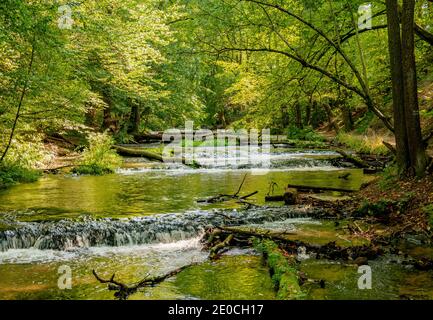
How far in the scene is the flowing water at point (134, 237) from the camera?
6.18 metres

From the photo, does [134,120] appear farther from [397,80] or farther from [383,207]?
[383,207]

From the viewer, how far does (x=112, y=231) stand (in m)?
8.98

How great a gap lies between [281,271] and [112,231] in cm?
411

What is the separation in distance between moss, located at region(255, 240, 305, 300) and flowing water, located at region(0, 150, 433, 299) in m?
0.17

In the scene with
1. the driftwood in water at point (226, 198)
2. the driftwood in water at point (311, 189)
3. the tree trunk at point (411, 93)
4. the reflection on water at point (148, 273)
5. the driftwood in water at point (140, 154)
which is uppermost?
the tree trunk at point (411, 93)

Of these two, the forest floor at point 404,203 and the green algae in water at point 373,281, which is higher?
the forest floor at point 404,203

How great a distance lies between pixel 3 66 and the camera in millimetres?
12812

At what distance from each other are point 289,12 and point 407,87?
3.21 m

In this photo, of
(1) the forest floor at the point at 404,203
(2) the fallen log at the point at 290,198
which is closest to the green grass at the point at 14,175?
(2) the fallen log at the point at 290,198

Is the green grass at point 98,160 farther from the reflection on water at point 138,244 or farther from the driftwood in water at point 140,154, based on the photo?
the driftwood in water at point 140,154

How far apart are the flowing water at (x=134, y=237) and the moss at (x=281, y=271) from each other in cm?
17

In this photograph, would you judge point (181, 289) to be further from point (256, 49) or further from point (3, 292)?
point (256, 49)

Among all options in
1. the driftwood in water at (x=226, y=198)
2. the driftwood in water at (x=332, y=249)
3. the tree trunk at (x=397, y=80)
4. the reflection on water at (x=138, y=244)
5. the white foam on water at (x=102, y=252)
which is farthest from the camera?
the driftwood in water at (x=226, y=198)

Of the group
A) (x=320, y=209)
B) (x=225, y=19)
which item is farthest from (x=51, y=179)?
(x=320, y=209)
